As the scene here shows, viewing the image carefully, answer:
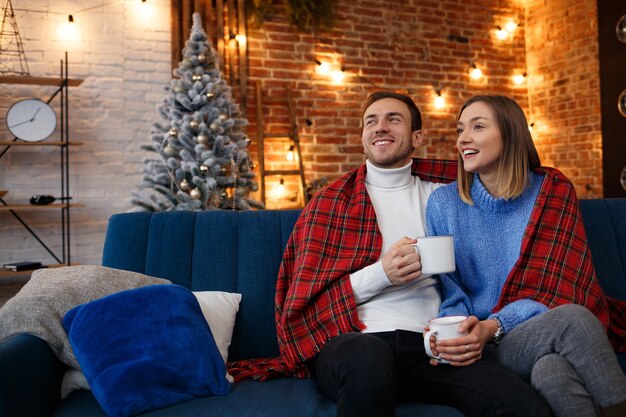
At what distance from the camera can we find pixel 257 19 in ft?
16.4

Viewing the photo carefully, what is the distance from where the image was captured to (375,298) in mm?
1780

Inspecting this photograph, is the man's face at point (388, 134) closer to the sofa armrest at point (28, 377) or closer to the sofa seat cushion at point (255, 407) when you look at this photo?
the sofa seat cushion at point (255, 407)

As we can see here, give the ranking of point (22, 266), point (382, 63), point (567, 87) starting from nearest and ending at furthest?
point (22, 266)
point (382, 63)
point (567, 87)

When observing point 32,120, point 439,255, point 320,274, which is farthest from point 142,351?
point 32,120

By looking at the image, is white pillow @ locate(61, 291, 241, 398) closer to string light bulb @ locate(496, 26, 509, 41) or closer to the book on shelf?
the book on shelf

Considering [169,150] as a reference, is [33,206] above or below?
below

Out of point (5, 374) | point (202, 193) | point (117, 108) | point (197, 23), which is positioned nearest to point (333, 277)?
point (5, 374)

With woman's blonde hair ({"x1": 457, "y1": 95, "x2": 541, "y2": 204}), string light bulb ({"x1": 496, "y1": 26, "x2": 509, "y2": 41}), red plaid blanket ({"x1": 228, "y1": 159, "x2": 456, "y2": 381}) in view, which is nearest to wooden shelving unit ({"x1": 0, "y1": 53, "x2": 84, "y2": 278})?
red plaid blanket ({"x1": 228, "y1": 159, "x2": 456, "y2": 381})

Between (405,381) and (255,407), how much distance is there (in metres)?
0.40

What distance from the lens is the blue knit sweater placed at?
5.72 feet

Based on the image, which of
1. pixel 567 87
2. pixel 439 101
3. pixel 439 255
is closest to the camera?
pixel 439 255

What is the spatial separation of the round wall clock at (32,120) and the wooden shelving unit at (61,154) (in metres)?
0.06

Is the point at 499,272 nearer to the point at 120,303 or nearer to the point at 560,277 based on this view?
the point at 560,277

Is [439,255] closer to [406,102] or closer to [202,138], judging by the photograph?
[406,102]
